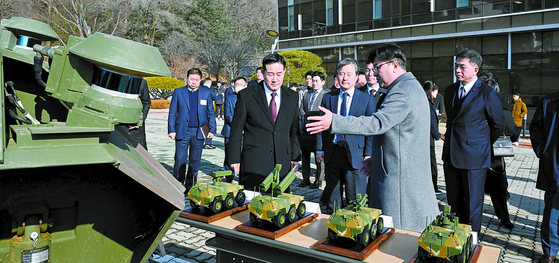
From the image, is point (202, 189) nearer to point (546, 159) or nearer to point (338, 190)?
point (338, 190)

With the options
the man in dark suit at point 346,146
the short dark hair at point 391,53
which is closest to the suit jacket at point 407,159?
the short dark hair at point 391,53

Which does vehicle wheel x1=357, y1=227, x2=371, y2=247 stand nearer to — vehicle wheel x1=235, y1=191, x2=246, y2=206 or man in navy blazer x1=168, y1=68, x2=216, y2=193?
vehicle wheel x1=235, y1=191, x2=246, y2=206

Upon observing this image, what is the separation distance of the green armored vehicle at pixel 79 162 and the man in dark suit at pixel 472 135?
343cm

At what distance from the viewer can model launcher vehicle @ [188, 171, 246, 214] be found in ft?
10.00

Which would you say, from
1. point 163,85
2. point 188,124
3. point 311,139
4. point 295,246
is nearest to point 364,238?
point 295,246

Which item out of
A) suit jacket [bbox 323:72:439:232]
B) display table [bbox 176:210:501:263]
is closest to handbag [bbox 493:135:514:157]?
suit jacket [bbox 323:72:439:232]

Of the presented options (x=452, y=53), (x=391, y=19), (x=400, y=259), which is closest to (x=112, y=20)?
(x=391, y=19)

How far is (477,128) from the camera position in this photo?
4.65m

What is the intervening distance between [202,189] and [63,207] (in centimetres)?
105

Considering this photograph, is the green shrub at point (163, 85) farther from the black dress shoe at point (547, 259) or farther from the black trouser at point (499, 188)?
the black dress shoe at point (547, 259)

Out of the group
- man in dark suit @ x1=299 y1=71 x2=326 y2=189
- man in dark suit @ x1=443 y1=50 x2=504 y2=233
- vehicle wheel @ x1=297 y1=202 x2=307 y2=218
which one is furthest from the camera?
man in dark suit @ x1=299 y1=71 x2=326 y2=189

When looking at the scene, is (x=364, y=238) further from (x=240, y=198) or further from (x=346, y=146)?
(x=346, y=146)

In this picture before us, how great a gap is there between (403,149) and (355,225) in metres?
1.07

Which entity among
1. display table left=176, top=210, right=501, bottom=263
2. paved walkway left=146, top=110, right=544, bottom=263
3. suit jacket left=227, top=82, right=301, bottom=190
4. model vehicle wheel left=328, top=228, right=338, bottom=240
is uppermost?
suit jacket left=227, top=82, right=301, bottom=190
